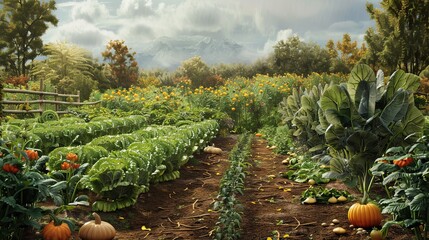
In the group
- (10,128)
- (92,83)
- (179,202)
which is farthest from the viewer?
(92,83)

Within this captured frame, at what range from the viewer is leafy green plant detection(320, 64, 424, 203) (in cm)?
552

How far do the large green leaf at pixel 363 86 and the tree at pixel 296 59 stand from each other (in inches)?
1117

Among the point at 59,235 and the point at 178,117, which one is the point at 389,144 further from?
the point at 178,117

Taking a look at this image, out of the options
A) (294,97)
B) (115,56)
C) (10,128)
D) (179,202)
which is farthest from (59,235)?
(115,56)

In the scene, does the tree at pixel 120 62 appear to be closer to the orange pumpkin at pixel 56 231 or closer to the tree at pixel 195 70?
the tree at pixel 195 70

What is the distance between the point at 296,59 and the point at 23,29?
1807 centimetres

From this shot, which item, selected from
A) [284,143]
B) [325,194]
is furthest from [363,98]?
[284,143]

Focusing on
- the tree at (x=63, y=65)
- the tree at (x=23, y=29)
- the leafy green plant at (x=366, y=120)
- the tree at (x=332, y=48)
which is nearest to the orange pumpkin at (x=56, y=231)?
the leafy green plant at (x=366, y=120)

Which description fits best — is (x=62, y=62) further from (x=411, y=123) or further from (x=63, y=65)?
(x=411, y=123)

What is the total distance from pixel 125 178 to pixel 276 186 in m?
2.52

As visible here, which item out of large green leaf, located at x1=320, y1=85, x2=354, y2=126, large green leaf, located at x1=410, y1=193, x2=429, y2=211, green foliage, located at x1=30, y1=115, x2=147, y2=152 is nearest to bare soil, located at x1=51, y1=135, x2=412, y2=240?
large green leaf, located at x1=410, y1=193, x2=429, y2=211

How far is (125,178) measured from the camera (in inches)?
215

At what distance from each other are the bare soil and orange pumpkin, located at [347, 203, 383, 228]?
0.12 meters

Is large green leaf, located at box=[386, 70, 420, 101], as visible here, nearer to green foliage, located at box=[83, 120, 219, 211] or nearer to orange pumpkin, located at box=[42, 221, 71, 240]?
green foliage, located at box=[83, 120, 219, 211]
